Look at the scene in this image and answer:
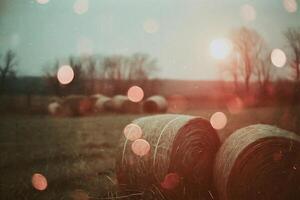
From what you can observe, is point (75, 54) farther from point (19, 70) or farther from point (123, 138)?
point (123, 138)

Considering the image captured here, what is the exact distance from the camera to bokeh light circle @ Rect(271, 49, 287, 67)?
10.1m

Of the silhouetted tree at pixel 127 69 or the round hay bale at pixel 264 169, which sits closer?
the round hay bale at pixel 264 169

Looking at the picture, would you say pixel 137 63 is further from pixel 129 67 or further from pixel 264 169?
pixel 264 169

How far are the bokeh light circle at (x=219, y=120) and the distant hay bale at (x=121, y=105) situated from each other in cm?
455

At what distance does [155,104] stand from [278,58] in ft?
16.7

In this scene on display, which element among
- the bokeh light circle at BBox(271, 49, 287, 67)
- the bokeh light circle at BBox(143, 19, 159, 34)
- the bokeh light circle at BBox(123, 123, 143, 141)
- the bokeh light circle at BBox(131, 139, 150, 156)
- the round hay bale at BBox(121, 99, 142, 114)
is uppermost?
the bokeh light circle at BBox(143, 19, 159, 34)

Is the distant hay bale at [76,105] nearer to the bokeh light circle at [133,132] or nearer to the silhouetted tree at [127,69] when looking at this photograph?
the silhouetted tree at [127,69]

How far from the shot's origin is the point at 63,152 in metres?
8.16

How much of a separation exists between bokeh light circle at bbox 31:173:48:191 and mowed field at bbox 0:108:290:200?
0.06 m

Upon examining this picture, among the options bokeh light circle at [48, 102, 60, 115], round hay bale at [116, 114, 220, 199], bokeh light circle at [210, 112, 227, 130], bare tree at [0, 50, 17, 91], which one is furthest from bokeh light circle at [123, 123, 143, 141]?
bokeh light circle at [48, 102, 60, 115]

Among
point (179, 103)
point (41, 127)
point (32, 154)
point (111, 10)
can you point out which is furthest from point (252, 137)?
point (179, 103)

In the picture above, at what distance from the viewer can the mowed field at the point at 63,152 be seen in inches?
235

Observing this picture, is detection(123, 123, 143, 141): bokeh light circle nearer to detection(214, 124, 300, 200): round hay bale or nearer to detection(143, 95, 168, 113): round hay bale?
detection(214, 124, 300, 200): round hay bale

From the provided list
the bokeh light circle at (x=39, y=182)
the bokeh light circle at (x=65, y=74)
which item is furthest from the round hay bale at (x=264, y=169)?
the bokeh light circle at (x=65, y=74)
